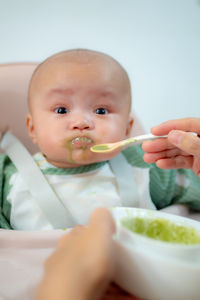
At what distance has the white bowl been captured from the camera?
372 millimetres

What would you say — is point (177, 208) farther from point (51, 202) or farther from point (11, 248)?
point (11, 248)

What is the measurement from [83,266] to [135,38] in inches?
51.9

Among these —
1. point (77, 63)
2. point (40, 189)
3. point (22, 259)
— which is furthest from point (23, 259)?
point (77, 63)

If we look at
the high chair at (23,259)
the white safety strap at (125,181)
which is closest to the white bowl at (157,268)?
the high chair at (23,259)

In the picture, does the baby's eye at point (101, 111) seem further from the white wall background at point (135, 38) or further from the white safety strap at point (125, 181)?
the white wall background at point (135, 38)

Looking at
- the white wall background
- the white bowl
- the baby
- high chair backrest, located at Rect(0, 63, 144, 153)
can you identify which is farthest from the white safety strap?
the white wall background

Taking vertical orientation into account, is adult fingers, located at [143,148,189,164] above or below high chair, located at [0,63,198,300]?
above

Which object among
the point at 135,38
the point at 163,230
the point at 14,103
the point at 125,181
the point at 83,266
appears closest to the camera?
the point at 83,266

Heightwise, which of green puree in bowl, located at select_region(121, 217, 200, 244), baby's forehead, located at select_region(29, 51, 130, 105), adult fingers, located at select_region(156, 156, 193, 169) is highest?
baby's forehead, located at select_region(29, 51, 130, 105)

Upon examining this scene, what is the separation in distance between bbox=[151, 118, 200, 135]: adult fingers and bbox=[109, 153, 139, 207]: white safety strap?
200 mm

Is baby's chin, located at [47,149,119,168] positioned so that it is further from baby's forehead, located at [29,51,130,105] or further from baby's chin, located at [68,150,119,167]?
baby's forehead, located at [29,51,130,105]

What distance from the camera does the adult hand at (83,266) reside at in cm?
32

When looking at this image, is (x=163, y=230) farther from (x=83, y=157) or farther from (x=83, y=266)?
(x=83, y=157)

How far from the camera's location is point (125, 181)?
854 mm
